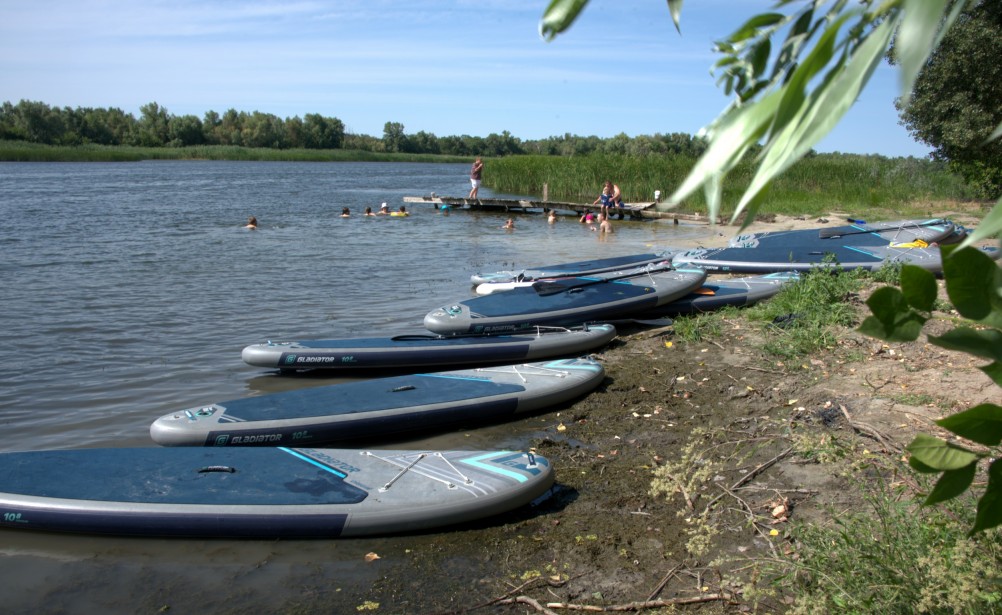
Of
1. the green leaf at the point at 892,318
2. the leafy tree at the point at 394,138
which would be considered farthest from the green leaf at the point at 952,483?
the leafy tree at the point at 394,138

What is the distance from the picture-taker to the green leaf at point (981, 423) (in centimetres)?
146

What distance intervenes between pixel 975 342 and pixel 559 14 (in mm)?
907

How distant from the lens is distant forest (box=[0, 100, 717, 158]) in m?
69.8

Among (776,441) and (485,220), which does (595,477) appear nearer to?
(776,441)

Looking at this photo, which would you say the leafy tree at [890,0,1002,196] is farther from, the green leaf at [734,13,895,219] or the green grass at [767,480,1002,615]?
the green leaf at [734,13,895,219]

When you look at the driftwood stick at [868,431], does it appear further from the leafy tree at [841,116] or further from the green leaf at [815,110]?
the green leaf at [815,110]

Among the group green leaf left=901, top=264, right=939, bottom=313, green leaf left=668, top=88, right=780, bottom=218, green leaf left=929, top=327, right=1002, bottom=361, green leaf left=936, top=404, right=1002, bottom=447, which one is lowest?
green leaf left=936, top=404, right=1002, bottom=447

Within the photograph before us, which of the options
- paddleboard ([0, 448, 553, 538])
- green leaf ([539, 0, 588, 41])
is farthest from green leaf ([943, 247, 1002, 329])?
paddleboard ([0, 448, 553, 538])

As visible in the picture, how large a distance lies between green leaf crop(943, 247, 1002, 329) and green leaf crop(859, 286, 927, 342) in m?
0.09

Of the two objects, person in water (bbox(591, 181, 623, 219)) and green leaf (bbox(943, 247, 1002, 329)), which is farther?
person in water (bbox(591, 181, 623, 219))

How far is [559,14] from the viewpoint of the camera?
1.12 metres

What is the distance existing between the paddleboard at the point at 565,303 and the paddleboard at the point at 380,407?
1770 mm

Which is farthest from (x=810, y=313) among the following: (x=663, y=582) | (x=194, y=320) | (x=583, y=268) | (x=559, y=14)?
(x=194, y=320)

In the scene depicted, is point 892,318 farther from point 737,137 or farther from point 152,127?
point 152,127
